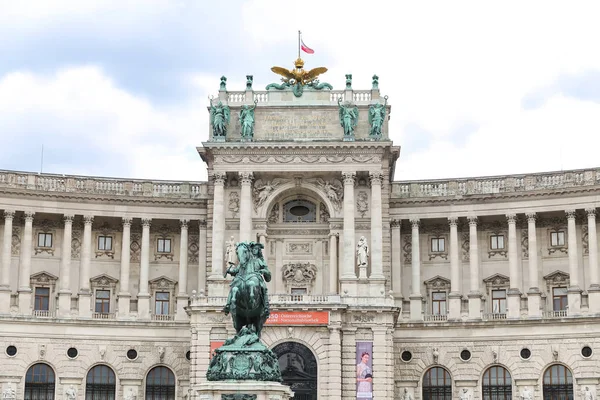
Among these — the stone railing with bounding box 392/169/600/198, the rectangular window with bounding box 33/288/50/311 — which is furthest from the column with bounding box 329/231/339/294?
the rectangular window with bounding box 33/288/50/311

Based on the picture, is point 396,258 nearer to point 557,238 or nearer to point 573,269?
point 557,238

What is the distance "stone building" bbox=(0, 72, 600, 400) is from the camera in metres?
68.4

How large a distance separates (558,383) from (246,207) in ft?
71.9

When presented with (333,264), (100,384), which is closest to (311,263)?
(333,264)

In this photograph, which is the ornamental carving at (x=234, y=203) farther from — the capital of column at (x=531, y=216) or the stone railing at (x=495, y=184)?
the capital of column at (x=531, y=216)

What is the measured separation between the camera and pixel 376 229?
68.9 meters

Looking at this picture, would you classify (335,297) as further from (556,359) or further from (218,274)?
(556,359)

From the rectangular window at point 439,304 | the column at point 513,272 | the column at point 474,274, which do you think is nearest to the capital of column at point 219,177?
the rectangular window at point 439,304

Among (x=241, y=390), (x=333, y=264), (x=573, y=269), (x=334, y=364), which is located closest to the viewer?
(x=241, y=390)

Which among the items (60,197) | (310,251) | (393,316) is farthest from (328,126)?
(60,197)

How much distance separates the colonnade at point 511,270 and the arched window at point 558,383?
347 cm

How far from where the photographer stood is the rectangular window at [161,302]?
2899 inches

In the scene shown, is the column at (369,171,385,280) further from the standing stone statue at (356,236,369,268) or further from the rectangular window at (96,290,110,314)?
the rectangular window at (96,290,110,314)

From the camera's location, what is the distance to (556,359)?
6806 cm
